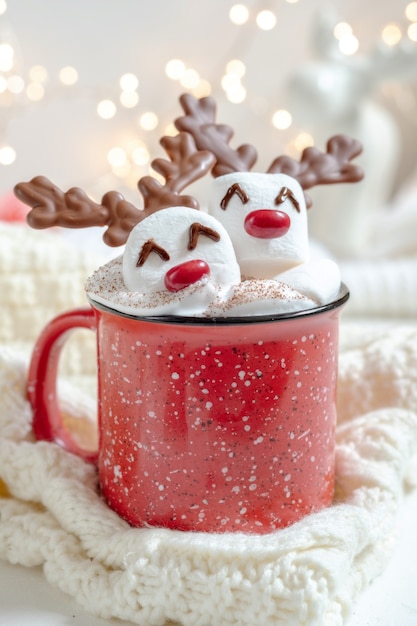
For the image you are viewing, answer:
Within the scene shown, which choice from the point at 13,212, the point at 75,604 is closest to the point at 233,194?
the point at 75,604

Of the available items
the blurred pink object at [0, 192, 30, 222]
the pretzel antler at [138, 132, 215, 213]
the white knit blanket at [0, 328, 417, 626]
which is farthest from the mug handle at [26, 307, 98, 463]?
the blurred pink object at [0, 192, 30, 222]

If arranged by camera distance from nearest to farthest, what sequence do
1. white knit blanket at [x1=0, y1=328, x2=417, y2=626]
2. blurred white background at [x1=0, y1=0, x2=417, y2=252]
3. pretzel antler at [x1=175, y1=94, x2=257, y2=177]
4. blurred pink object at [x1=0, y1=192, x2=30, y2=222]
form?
white knit blanket at [x1=0, y1=328, x2=417, y2=626] < pretzel antler at [x1=175, y1=94, x2=257, y2=177] < blurred pink object at [x1=0, y1=192, x2=30, y2=222] < blurred white background at [x1=0, y1=0, x2=417, y2=252]

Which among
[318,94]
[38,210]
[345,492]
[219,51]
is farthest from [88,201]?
[219,51]

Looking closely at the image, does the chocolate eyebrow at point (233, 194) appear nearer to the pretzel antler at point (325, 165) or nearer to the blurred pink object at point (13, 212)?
the pretzel antler at point (325, 165)

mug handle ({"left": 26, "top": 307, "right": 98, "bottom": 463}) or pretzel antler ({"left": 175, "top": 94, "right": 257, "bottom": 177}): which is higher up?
pretzel antler ({"left": 175, "top": 94, "right": 257, "bottom": 177})

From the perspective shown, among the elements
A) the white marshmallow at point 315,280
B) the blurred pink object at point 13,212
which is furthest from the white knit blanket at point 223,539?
the blurred pink object at point 13,212

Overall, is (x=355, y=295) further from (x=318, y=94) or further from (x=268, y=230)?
(x=268, y=230)

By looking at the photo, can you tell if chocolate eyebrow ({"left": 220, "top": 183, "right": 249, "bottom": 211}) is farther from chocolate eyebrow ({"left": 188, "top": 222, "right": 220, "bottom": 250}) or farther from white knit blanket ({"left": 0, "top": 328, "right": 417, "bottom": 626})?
white knit blanket ({"left": 0, "top": 328, "right": 417, "bottom": 626})
